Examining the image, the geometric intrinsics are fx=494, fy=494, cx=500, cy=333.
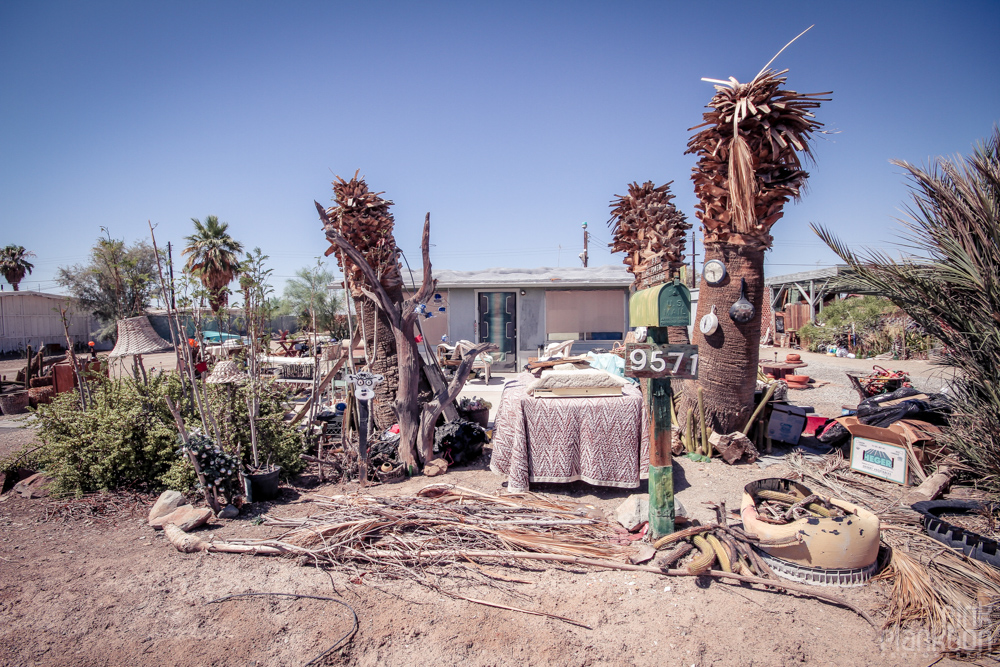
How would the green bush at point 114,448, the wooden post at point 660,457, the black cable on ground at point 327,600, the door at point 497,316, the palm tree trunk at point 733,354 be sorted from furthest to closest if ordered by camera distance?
1. the door at point 497,316
2. the palm tree trunk at point 733,354
3. the green bush at point 114,448
4. the wooden post at point 660,457
5. the black cable on ground at point 327,600

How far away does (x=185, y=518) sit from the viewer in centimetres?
429

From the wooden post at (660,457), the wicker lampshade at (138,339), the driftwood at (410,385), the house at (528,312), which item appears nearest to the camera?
the wooden post at (660,457)

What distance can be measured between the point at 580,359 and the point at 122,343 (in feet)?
18.5

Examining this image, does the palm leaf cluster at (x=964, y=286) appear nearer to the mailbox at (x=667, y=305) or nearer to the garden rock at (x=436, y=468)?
the mailbox at (x=667, y=305)

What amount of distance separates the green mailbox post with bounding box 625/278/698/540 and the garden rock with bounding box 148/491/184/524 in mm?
4176

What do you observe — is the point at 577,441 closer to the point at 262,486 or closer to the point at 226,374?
the point at 262,486

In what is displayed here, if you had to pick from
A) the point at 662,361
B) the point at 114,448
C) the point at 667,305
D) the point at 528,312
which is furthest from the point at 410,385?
the point at 528,312

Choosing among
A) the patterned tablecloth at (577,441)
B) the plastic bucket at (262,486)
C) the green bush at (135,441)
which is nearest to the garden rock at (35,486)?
the green bush at (135,441)

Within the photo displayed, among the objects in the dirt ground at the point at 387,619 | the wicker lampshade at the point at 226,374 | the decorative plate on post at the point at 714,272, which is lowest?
the dirt ground at the point at 387,619

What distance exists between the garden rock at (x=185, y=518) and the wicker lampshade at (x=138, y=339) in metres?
2.41

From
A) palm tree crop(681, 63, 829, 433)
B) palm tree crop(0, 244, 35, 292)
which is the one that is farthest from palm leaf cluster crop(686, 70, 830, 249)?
palm tree crop(0, 244, 35, 292)

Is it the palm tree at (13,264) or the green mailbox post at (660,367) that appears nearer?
the green mailbox post at (660,367)

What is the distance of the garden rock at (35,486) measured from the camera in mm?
5162

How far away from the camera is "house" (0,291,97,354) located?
2341cm
